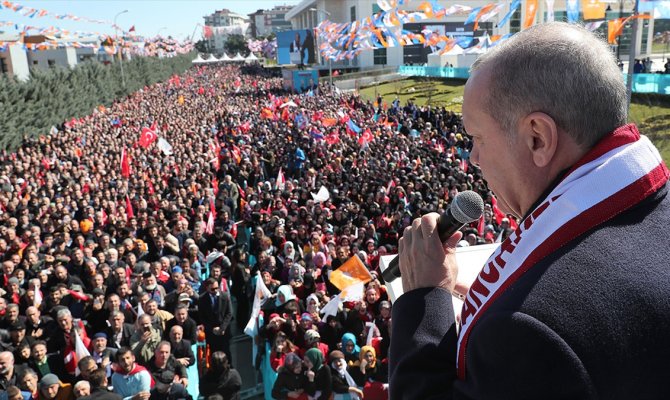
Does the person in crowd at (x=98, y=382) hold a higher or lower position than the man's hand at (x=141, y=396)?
higher

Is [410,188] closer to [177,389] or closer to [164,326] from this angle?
[164,326]

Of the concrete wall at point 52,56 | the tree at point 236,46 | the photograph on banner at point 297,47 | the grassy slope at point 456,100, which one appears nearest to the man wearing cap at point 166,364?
the grassy slope at point 456,100

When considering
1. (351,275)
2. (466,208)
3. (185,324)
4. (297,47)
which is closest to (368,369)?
(351,275)

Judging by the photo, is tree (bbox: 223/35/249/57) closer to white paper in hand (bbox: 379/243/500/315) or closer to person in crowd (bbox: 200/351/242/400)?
person in crowd (bbox: 200/351/242/400)

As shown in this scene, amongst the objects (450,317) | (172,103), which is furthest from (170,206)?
(172,103)

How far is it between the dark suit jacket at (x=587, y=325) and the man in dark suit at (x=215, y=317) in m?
6.66

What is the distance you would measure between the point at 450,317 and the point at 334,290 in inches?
281

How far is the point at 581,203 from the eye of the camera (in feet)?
3.42

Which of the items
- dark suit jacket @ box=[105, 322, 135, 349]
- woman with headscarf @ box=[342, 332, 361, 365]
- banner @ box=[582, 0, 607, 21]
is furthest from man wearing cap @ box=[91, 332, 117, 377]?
banner @ box=[582, 0, 607, 21]

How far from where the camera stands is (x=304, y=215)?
35.9 ft

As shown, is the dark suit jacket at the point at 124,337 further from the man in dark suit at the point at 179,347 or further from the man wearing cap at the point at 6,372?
the man wearing cap at the point at 6,372

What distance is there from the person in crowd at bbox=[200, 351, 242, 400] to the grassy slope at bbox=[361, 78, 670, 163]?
372 inches

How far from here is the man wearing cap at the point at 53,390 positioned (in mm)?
5262

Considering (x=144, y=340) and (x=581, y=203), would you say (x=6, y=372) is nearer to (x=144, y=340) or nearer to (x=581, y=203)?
(x=144, y=340)
